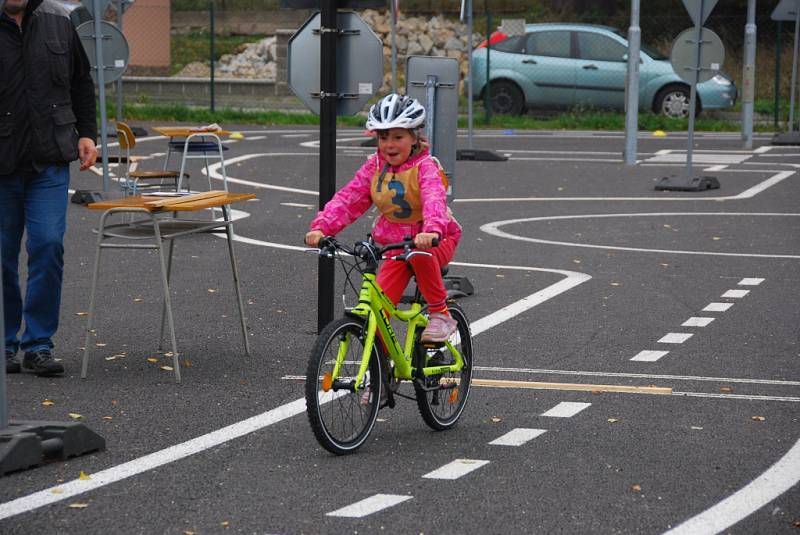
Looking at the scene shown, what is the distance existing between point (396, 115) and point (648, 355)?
2828mm

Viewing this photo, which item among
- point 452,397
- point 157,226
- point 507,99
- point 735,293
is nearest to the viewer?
point 452,397

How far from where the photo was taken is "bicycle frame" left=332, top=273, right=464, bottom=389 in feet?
21.9

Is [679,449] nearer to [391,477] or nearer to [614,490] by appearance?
[614,490]

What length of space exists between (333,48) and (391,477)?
372 centimetres

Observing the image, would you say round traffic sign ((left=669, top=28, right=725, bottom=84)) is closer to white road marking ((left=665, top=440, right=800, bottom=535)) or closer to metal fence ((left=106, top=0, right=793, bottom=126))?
metal fence ((left=106, top=0, right=793, bottom=126))

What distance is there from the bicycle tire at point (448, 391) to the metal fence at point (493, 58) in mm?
23518

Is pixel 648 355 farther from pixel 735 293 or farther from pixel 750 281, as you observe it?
pixel 750 281

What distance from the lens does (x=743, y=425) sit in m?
7.26

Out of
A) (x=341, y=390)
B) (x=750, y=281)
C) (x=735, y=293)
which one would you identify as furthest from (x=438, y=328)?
(x=750, y=281)

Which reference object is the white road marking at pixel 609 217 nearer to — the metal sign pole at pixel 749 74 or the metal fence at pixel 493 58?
the metal sign pole at pixel 749 74

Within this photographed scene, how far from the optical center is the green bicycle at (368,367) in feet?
21.4

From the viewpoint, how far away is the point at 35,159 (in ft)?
27.3

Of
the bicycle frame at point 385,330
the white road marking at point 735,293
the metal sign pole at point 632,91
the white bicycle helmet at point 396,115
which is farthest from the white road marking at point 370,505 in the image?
the metal sign pole at point 632,91

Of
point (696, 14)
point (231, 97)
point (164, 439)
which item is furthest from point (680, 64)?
point (231, 97)
